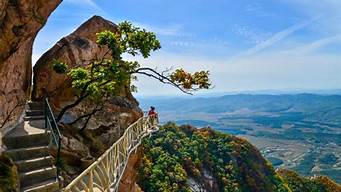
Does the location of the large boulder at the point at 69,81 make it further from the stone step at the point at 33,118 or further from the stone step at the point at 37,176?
the stone step at the point at 37,176

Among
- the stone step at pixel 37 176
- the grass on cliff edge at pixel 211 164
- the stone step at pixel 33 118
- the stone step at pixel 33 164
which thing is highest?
the stone step at pixel 33 118

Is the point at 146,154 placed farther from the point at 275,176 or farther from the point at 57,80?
the point at 57,80

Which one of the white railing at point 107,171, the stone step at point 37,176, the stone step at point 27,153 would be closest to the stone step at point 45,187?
the stone step at point 37,176

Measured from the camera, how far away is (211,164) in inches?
2724

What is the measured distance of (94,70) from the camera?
1688 centimetres

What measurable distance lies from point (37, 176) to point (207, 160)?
6090cm

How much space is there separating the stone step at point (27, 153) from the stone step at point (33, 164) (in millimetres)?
237

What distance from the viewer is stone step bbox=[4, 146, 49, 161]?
407 inches

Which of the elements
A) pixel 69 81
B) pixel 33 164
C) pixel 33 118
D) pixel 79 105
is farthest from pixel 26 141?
pixel 69 81

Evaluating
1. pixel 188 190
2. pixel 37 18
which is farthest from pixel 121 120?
pixel 188 190

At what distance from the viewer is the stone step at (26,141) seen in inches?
434

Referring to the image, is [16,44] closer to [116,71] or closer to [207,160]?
[116,71]

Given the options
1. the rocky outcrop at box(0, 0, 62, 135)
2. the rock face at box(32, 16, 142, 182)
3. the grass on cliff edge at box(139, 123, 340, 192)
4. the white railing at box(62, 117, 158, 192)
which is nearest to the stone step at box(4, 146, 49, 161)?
the white railing at box(62, 117, 158, 192)

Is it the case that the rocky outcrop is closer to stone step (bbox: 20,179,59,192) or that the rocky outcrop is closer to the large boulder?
the large boulder
